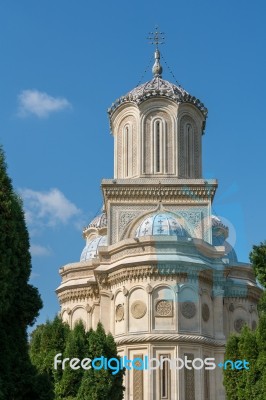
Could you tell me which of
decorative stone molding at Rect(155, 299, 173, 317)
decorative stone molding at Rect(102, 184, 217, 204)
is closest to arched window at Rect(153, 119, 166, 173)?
decorative stone molding at Rect(102, 184, 217, 204)

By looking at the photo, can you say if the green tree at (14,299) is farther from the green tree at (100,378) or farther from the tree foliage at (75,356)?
the green tree at (100,378)

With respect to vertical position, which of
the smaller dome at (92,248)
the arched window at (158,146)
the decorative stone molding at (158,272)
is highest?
the arched window at (158,146)

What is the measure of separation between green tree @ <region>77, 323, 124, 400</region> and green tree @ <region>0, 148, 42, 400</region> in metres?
4.77

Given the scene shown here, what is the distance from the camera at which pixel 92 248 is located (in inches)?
1586

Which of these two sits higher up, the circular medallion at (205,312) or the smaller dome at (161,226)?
the smaller dome at (161,226)

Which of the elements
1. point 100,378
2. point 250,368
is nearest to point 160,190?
point 100,378

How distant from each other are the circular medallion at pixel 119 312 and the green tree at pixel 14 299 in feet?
41.3

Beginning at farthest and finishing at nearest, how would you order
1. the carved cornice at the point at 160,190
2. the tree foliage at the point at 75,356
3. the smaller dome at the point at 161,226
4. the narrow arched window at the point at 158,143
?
the narrow arched window at the point at 158,143 → the carved cornice at the point at 160,190 → the smaller dome at the point at 161,226 → the tree foliage at the point at 75,356

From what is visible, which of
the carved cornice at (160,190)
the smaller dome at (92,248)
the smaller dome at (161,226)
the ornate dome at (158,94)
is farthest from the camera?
the smaller dome at (92,248)

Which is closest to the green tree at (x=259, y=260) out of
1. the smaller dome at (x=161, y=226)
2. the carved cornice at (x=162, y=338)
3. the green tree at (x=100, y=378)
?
the green tree at (x=100, y=378)

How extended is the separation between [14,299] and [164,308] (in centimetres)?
1268

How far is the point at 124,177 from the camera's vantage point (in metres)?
36.1

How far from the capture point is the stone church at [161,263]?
29906 millimetres

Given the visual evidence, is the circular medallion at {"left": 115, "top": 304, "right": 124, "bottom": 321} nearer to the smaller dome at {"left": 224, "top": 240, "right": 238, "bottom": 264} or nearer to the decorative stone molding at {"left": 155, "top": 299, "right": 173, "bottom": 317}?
the decorative stone molding at {"left": 155, "top": 299, "right": 173, "bottom": 317}
